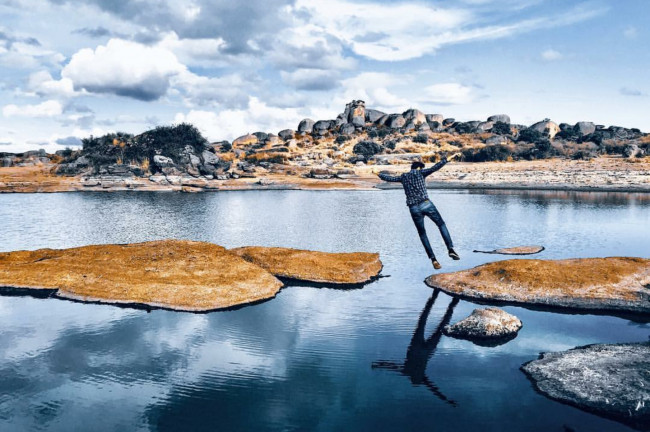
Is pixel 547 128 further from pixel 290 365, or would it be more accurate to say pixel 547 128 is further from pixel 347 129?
pixel 290 365

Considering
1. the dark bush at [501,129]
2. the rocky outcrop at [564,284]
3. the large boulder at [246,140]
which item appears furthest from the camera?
the large boulder at [246,140]

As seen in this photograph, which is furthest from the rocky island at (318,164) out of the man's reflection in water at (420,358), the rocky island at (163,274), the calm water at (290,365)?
the man's reflection in water at (420,358)

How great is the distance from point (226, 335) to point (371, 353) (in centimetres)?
562

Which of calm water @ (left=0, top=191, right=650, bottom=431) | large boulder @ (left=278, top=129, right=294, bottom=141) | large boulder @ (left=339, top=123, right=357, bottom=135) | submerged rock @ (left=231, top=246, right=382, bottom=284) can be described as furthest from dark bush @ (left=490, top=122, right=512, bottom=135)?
submerged rock @ (left=231, top=246, right=382, bottom=284)

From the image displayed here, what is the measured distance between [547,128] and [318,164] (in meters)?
93.8

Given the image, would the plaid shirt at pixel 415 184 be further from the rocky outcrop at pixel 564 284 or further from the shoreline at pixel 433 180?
the shoreline at pixel 433 180

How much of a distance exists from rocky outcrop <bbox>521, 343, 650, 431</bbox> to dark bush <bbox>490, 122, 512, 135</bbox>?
17127 centimetres

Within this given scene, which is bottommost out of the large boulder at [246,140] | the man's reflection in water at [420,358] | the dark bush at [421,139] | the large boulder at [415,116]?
the man's reflection in water at [420,358]

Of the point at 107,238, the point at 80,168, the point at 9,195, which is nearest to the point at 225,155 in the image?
the point at 80,168

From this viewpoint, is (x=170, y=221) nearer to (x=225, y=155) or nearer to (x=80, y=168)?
(x=80, y=168)

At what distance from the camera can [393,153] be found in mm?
147875

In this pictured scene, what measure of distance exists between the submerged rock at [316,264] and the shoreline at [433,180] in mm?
81053

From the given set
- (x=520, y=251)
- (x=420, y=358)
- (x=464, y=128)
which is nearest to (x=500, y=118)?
(x=464, y=128)

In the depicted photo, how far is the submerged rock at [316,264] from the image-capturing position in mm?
26562
